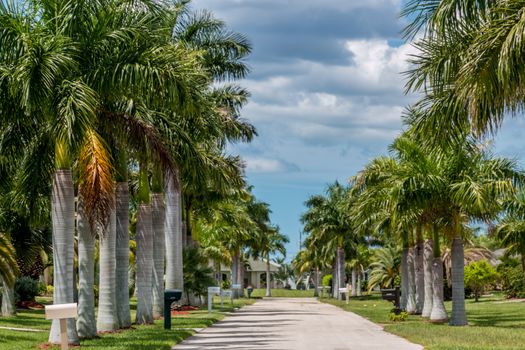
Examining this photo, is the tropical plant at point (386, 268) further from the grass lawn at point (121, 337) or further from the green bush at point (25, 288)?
the grass lawn at point (121, 337)

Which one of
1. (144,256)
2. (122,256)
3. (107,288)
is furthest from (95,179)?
(144,256)

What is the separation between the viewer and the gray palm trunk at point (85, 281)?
2092cm

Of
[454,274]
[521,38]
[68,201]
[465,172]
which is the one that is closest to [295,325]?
[454,274]

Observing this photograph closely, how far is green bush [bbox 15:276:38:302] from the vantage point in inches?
1527

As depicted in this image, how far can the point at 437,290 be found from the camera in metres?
31.3

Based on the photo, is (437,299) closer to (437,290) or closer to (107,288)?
(437,290)

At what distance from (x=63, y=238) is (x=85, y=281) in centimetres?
196

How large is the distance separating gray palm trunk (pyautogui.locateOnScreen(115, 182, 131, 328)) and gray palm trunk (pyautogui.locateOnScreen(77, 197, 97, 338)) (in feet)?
12.1

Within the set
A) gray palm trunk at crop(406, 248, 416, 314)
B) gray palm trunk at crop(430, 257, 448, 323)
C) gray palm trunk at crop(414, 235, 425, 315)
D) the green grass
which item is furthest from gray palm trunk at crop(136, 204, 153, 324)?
the green grass

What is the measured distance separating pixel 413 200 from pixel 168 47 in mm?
11114

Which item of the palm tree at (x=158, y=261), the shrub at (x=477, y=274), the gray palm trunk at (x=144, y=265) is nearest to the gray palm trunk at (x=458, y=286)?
the gray palm trunk at (x=144, y=265)

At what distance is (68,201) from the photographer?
19.7 m

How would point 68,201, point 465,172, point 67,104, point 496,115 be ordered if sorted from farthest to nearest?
point 465,172 → point 68,201 → point 67,104 → point 496,115

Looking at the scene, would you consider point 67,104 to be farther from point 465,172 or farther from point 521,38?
point 465,172
